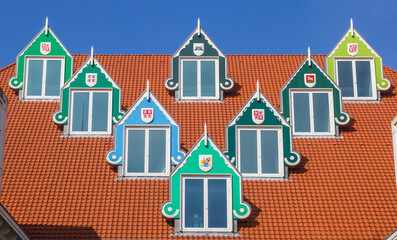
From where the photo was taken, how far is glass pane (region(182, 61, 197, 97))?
31.9m

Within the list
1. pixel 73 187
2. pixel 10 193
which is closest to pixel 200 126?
pixel 73 187

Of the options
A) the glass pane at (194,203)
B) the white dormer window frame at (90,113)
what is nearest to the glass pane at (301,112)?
the glass pane at (194,203)

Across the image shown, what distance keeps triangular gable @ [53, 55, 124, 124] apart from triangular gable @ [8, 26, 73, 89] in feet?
4.80

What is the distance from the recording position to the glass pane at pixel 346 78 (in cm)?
3225

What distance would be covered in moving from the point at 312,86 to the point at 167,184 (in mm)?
6874

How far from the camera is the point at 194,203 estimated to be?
26.9 metres

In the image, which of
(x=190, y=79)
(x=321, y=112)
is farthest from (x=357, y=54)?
(x=190, y=79)

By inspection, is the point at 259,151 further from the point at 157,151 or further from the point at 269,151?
the point at 157,151

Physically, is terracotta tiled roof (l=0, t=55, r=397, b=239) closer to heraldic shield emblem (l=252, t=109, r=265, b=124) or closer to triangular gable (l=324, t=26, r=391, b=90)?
triangular gable (l=324, t=26, r=391, b=90)

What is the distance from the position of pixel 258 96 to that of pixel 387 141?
5.08 metres

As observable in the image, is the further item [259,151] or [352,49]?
[352,49]

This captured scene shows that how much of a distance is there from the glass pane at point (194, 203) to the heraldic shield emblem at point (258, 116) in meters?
3.33

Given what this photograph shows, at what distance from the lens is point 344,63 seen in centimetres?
3256

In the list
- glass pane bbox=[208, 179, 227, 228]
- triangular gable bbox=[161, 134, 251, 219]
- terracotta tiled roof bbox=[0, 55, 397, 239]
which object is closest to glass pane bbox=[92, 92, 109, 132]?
terracotta tiled roof bbox=[0, 55, 397, 239]
